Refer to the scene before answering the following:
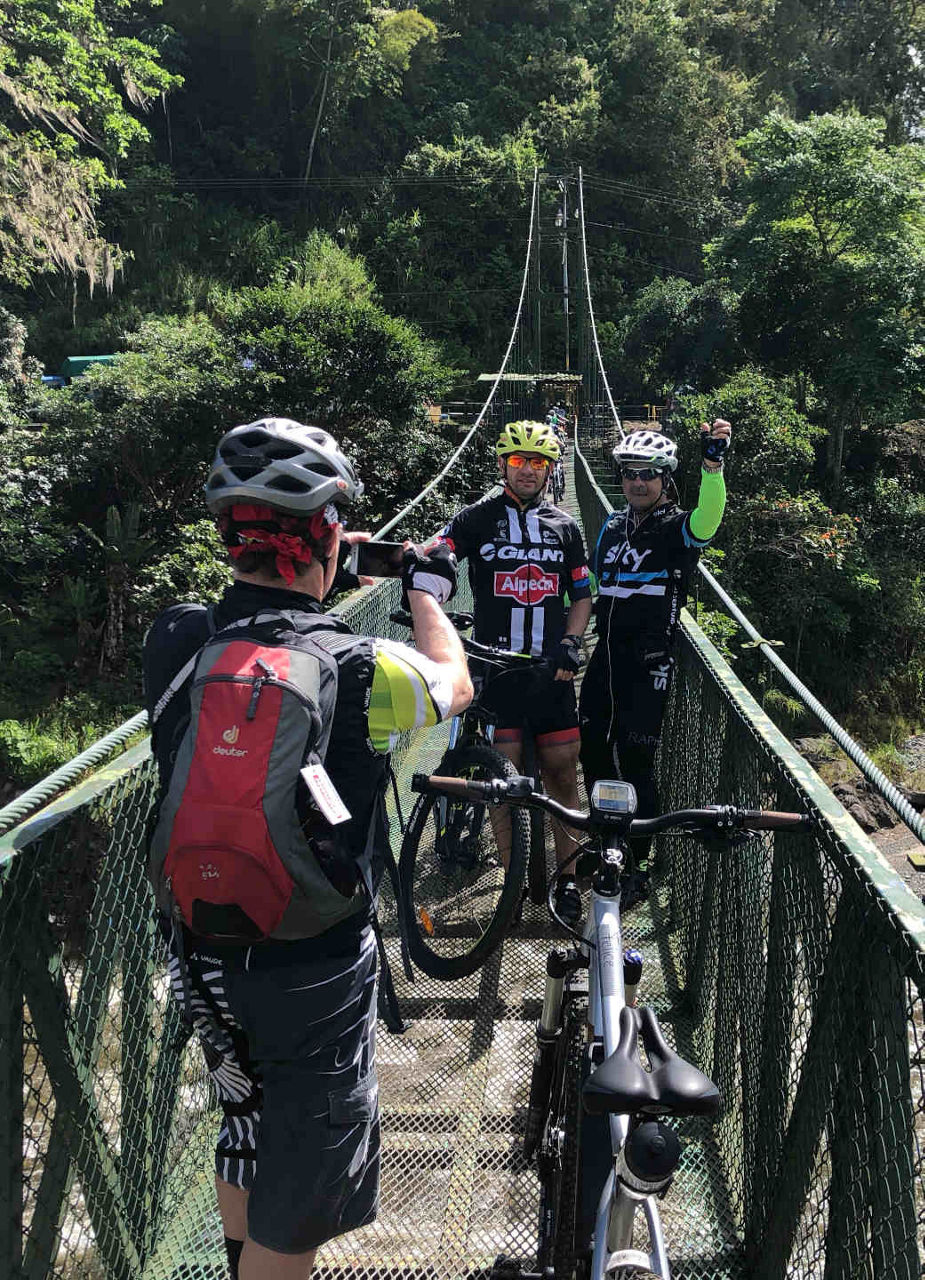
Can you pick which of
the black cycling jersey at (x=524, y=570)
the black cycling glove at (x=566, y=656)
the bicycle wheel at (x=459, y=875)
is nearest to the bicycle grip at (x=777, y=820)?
the bicycle wheel at (x=459, y=875)

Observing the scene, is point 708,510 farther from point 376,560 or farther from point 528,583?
point 376,560

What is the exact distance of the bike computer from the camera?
143 centimetres

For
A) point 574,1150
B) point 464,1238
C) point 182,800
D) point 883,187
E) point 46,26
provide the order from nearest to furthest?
point 182,800 < point 574,1150 < point 464,1238 < point 46,26 < point 883,187

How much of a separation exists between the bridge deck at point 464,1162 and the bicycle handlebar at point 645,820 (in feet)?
2.44

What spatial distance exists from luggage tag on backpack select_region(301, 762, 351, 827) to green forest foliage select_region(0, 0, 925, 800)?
448 inches

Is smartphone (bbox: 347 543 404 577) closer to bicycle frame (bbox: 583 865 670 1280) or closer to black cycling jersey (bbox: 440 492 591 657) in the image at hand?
bicycle frame (bbox: 583 865 670 1280)

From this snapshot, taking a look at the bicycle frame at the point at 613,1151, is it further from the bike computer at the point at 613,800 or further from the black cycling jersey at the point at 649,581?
the black cycling jersey at the point at 649,581

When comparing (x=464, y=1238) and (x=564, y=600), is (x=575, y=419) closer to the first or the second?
(x=564, y=600)

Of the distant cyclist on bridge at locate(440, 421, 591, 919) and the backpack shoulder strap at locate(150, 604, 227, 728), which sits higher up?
the backpack shoulder strap at locate(150, 604, 227, 728)

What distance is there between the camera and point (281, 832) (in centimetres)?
105

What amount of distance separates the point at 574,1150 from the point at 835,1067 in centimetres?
44

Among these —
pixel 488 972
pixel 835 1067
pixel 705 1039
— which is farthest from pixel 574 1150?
pixel 488 972

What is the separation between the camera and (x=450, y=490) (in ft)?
43.2

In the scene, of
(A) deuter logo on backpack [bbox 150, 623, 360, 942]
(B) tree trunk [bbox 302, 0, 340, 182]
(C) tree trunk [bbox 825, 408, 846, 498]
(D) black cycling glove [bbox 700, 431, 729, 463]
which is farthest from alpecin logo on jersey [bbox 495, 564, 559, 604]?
(B) tree trunk [bbox 302, 0, 340, 182]
